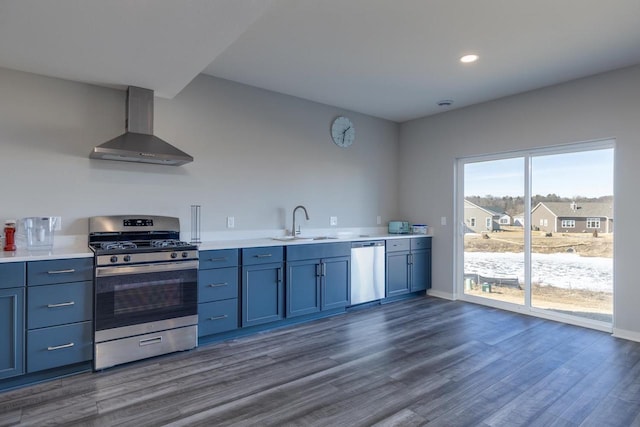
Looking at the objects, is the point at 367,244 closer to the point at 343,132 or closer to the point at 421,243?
the point at 421,243

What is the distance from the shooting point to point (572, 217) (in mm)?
4020

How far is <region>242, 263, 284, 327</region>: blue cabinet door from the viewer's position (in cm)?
349

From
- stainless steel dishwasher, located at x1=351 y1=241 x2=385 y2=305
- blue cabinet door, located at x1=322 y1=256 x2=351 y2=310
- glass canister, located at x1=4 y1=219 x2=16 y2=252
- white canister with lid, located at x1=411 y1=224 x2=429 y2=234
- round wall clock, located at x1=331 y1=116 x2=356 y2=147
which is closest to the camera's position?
glass canister, located at x1=4 y1=219 x2=16 y2=252

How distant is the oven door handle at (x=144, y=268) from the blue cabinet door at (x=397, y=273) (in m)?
2.58

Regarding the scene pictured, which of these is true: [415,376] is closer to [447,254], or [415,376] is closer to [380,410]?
[380,410]

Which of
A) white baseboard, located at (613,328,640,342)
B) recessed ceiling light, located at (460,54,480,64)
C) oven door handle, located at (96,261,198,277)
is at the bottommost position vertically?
white baseboard, located at (613,328,640,342)

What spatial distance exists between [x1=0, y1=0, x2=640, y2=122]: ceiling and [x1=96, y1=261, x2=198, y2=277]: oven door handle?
5.10 feet

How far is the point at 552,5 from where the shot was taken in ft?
8.25

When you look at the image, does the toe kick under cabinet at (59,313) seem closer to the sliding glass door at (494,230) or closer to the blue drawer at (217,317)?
the blue drawer at (217,317)

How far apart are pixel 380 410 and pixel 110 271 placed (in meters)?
2.15

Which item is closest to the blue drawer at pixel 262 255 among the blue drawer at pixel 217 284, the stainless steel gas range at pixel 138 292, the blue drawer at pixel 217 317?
the blue drawer at pixel 217 284

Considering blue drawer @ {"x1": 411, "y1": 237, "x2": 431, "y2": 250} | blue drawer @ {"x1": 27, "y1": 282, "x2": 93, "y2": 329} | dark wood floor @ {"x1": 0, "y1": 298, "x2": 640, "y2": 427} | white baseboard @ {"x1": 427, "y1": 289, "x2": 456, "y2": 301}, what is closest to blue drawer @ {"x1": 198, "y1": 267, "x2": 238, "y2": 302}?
dark wood floor @ {"x1": 0, "y1": 298, "x2": 640, "y2": 427}

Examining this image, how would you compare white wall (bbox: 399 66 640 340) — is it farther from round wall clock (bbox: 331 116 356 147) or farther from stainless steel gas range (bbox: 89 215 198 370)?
stainless steel gas range (bbox: 89 215 198 370)

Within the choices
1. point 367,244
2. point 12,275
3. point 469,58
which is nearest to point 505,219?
point 367,244
